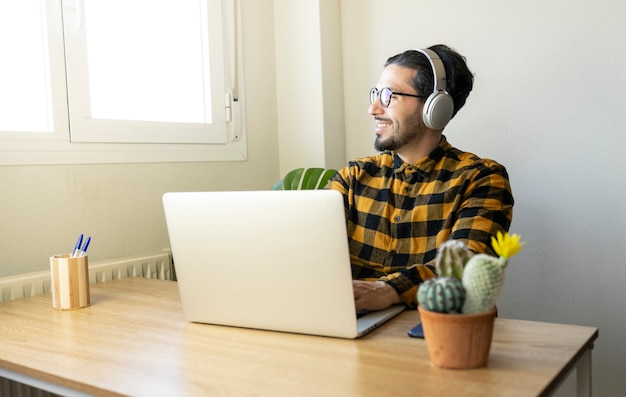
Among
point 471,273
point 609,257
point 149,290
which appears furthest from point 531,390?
point 609,257

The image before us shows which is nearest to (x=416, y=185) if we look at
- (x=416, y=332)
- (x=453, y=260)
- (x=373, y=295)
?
(x=373, y=295)

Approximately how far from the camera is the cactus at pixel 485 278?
2.75ft

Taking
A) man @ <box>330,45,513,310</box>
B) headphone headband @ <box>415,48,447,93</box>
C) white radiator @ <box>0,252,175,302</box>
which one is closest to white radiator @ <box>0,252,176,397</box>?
white radiator @ <box>0,252,175,302</box>

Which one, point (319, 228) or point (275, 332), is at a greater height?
point (319, 228)

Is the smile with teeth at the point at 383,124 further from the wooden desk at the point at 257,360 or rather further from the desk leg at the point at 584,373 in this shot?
the desk leg at the point at 584,373

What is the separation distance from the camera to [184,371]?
918 millimetres

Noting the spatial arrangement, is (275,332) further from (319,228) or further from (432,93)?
(432,93)

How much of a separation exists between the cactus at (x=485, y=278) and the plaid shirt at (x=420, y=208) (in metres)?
0.48

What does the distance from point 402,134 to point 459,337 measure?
86 centimetres

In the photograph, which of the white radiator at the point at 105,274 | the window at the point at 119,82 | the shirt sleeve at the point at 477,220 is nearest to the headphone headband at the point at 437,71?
the shirt sleeve at the point at 477,220

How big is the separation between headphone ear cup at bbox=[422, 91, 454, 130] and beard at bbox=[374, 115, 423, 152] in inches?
3.5

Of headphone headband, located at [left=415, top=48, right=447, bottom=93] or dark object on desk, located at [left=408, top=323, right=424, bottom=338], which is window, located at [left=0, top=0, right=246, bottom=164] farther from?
dark object on desk, located at [left=408, top=323, right=424, bottom=338]

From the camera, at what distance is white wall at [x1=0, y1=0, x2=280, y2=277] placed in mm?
1583

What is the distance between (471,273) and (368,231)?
29.3 inches
